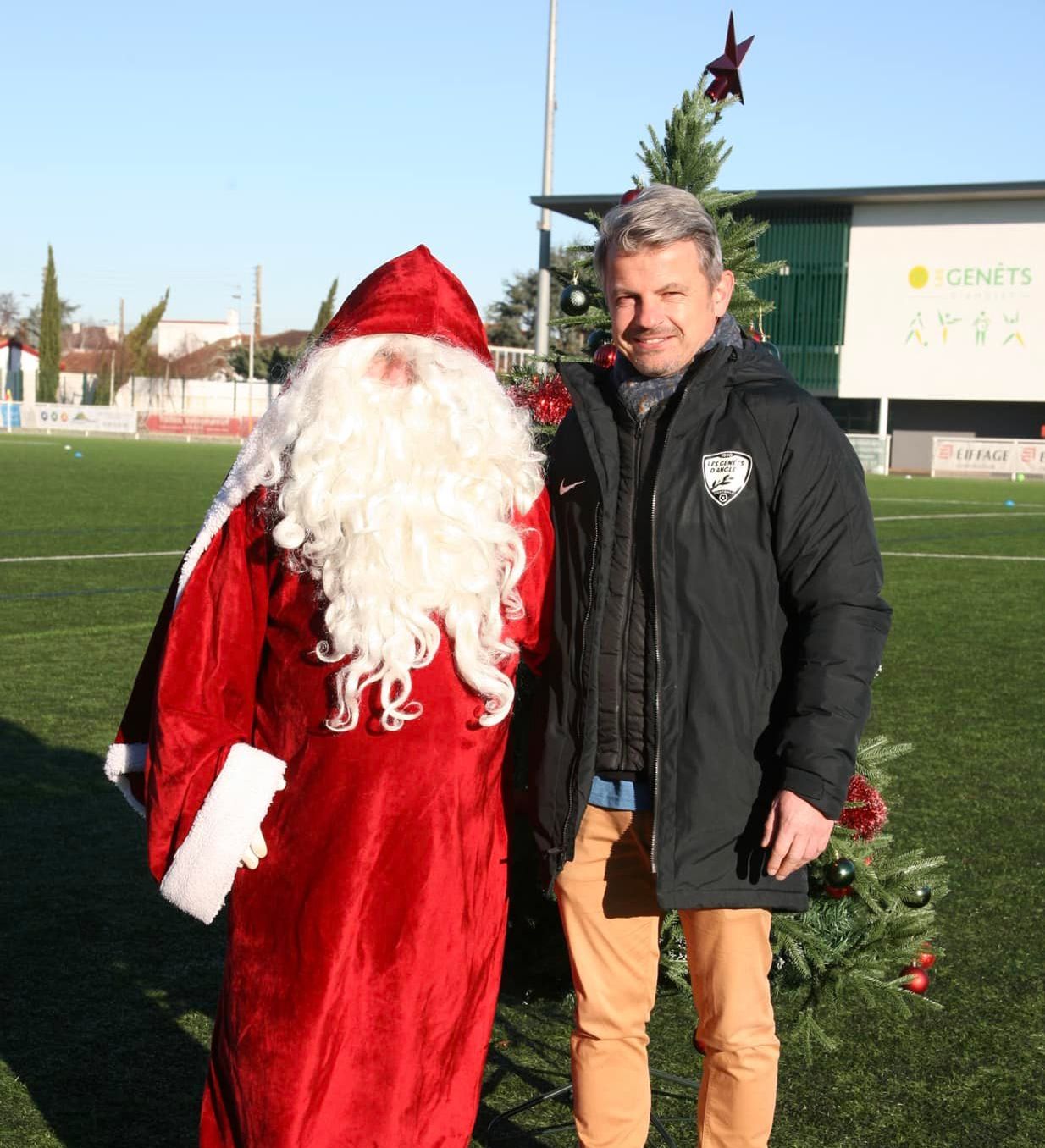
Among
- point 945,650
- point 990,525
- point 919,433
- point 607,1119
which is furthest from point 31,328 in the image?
point 607,1119

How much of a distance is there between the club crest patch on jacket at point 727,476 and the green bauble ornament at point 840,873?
48.4 inches

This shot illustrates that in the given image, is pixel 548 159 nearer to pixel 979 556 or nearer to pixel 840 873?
pixel 979 556

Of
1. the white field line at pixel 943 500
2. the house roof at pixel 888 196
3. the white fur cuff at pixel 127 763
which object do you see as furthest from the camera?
the house roof at pixel 888 196

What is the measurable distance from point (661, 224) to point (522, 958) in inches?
74.5

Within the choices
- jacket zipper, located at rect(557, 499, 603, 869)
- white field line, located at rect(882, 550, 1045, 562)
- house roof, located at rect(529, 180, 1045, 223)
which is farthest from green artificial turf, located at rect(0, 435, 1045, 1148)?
house roof, located at rect(529, 180, 1045, 223)

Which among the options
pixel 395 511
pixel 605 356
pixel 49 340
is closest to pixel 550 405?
pixel 605 356

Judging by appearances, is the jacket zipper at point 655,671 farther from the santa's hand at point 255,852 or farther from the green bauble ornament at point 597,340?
the green bauble ornament at point 597,340

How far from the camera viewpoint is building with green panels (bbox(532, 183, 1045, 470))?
50062mm

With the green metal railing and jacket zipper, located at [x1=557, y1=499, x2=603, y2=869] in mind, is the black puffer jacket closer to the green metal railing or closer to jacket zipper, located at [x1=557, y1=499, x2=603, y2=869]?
jacket zipper, located at [x1=557, y1=499, x2=603, y2=869]

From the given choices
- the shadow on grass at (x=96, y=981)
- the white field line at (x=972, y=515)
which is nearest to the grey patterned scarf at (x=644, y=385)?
the shadow on grass at (x=96, y=981)

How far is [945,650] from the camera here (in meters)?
10.6

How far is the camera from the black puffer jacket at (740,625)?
97.5 inches

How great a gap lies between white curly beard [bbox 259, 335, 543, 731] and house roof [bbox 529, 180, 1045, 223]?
153 feet

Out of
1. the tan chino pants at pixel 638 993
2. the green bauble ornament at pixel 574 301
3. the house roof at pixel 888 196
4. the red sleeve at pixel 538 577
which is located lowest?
the tan chino pants at pixel 638 993
